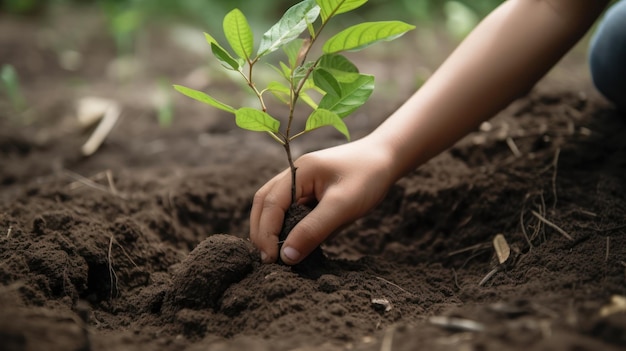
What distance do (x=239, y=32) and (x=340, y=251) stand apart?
67 centimetres

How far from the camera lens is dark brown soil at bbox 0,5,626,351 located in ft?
3.14

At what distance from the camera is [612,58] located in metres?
1.83

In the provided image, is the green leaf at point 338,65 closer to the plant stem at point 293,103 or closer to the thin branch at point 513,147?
the plant stem at point 293,103

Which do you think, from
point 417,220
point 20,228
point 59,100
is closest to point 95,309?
point 20,228

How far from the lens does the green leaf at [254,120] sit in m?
1.10

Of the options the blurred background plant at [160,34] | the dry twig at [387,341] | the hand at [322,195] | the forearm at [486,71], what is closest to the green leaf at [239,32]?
the hand at [322,195]

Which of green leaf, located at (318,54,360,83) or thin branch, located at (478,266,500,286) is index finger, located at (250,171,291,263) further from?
thin branch, located at (478,266,500,286)

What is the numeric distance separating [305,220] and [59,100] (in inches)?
82.9

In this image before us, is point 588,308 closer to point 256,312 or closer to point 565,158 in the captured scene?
point 256,312

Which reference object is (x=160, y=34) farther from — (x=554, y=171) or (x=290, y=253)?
(x=290, y=253)

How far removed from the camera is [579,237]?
1.30m

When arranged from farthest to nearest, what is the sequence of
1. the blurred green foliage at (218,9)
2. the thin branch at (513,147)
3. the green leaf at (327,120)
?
1. the blurred green foliage at (218,9)
2. the thin branch at (513,147)
3. the green leaf at (327,120)

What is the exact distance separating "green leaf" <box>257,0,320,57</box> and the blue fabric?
116 centimetres

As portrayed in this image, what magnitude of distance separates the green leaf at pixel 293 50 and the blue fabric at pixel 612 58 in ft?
3.72
